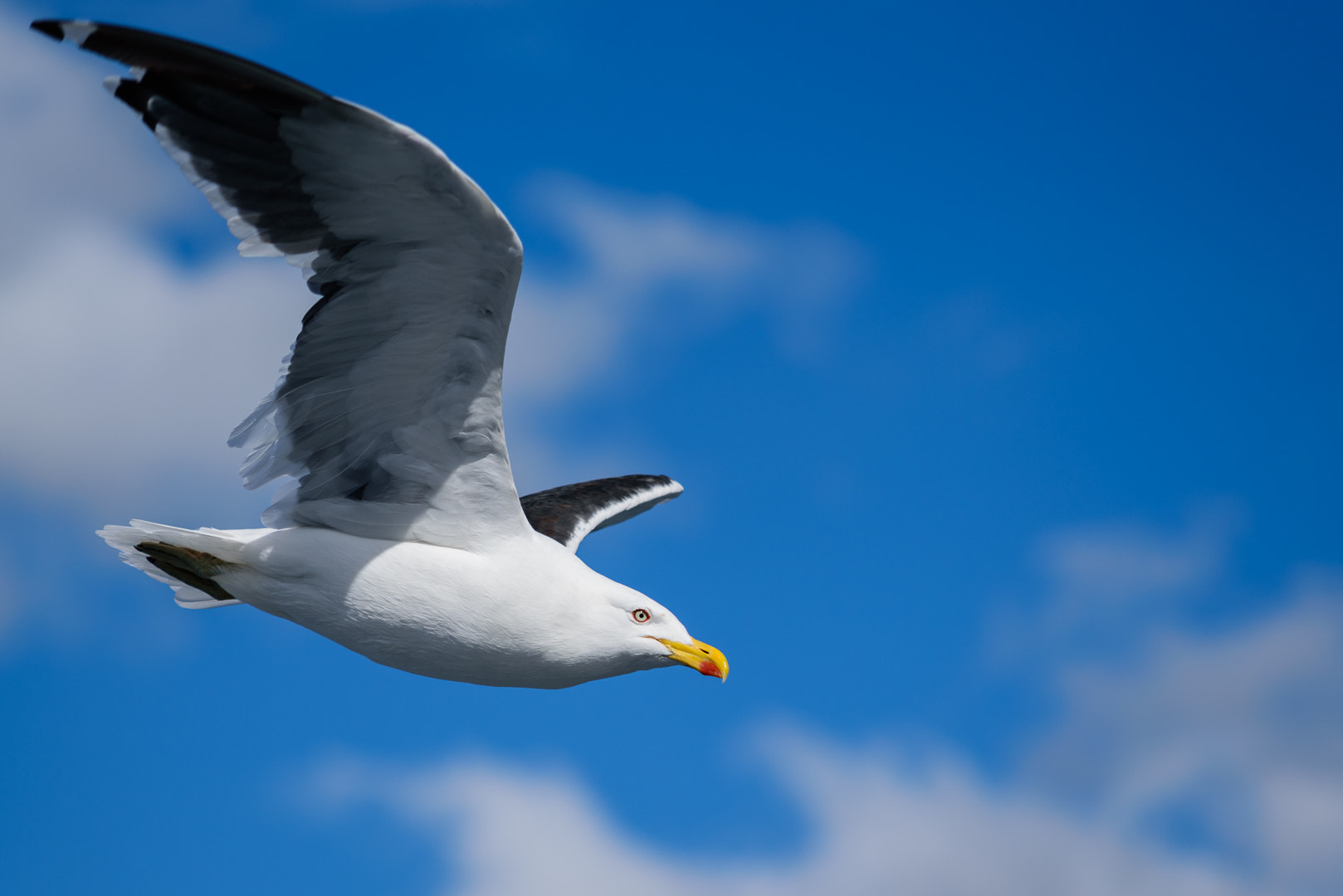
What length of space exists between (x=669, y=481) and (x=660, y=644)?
192 inches

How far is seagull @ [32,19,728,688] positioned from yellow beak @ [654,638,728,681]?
0.01 meters

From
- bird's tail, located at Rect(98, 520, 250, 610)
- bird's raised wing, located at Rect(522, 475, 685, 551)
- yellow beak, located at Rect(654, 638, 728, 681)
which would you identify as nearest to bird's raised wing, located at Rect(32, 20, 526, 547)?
bird's tail, located at Rect(98, 520, 250, 610)

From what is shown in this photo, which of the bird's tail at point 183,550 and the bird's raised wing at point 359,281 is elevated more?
the bird's raised wing at point 359,281

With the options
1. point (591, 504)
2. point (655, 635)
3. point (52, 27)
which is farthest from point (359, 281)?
point (591, 504)

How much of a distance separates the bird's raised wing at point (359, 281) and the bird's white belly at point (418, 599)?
0.22 m

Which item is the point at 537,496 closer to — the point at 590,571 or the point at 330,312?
the point at 590,571

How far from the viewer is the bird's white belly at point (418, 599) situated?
25.9 ft

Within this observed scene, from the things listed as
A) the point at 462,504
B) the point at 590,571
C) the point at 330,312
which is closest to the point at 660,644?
the point at 590,571

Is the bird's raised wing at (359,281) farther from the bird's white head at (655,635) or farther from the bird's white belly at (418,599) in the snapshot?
the bird's white head at (655,635)

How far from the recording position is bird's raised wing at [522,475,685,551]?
10.9 metres

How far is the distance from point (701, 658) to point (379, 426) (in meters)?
2.92

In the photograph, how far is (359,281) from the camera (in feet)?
23.0

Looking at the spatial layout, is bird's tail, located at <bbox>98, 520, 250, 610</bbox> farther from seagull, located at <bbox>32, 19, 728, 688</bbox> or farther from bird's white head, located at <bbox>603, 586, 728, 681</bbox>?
bird's white head, located at <bbox>603, 586, 728, 681</bbox>

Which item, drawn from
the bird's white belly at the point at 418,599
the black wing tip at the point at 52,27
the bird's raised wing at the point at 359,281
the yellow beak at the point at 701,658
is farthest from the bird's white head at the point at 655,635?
the black wing tip at the point at 52,27
